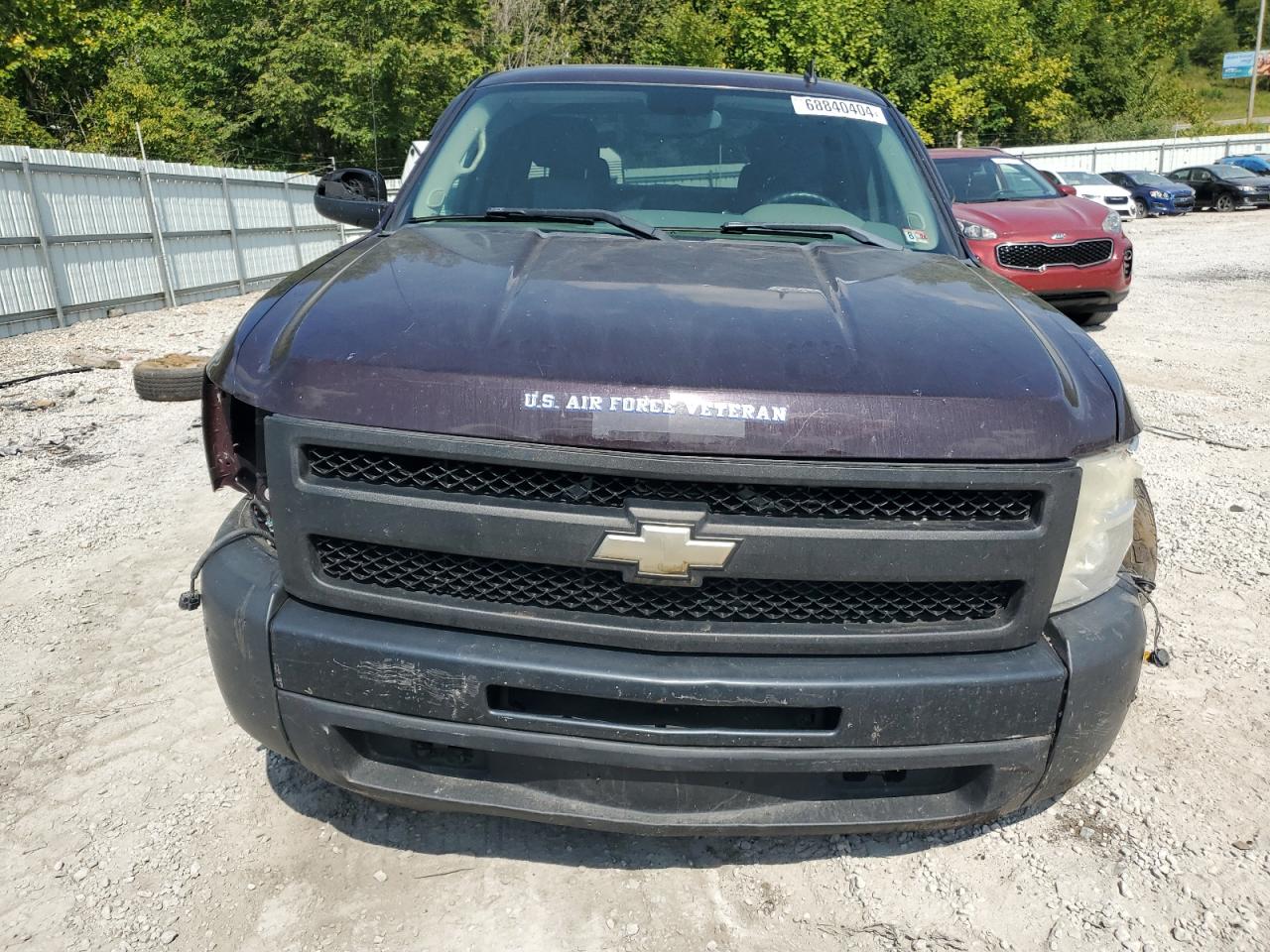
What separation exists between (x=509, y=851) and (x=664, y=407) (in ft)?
4.43

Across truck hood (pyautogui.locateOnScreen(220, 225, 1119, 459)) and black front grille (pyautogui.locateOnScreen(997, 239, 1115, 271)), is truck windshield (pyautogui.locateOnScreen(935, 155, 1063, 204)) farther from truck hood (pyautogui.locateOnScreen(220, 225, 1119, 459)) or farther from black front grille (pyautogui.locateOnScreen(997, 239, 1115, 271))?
truck hood (pyautogui.locateOnScreen(220, 225, 1119, 459))

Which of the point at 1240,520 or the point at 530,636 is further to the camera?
the point at 1240,520

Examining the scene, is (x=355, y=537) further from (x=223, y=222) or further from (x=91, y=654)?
(x=223, y=222)

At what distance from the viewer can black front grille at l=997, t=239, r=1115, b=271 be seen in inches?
371

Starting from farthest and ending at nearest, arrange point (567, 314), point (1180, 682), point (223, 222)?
point (223, 222)
point (1180, 682)
point (567, 314)

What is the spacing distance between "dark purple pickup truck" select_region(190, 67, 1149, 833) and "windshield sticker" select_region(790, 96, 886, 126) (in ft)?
4.96

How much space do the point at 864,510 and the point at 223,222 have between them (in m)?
16.7

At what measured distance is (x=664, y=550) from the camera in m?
1.92

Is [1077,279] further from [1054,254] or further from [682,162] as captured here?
[682,162]

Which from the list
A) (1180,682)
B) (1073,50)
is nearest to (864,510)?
(1180,682)

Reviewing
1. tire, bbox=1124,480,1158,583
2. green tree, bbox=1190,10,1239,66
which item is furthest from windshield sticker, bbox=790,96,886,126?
green tree, bbox=1190,10,1239,66

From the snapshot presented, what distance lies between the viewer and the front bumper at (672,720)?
2.00m

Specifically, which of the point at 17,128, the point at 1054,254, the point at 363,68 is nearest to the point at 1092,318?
the point at 1054,254

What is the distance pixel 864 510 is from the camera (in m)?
1.98
